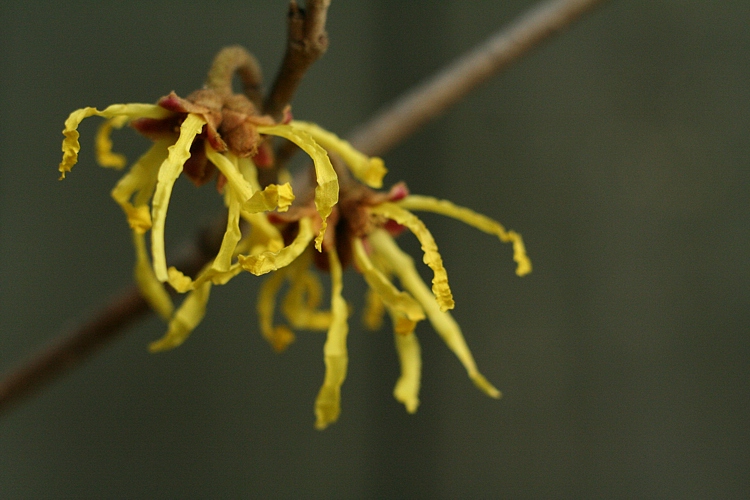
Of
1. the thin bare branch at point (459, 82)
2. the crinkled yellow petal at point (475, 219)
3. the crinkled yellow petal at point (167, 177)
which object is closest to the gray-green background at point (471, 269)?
the thin bare branch at point (459, 82)

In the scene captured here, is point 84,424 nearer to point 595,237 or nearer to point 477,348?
point 477,348

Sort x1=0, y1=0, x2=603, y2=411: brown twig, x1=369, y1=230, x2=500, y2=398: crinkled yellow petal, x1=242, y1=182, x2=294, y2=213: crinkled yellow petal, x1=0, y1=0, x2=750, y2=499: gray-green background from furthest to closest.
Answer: x1=0, y1=0, x2=750, y2=499: gray-green background → x1=0, y1=0, x2=603, y2=411: brown twig → x1=369, y1=230, x2=500, y2=398: crinkled yellow petal → x1=242, y1=182, x2=294, y2=213: crinkled yellow petal

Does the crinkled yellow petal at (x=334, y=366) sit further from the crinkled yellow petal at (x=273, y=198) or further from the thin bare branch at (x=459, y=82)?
the thin bare branch at (x=459, y=82)

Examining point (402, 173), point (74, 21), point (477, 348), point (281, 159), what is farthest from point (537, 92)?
point (281, 159)

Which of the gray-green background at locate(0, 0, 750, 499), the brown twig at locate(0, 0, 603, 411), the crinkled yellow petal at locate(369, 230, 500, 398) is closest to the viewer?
the crinkled yellow petal at locate(369, 230, 500, 398)

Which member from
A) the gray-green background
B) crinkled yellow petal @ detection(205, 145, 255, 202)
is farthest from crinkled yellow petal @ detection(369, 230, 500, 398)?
the gray-green background

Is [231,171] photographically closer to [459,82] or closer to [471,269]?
[459,82]

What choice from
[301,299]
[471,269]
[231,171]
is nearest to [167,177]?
[231,171]

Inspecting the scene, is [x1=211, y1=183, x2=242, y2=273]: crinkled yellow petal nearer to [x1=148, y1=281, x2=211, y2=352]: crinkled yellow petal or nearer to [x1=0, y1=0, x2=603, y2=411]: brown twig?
[x1=148, y1=281, x2=211, y2=352]: crinkled yellow petal
